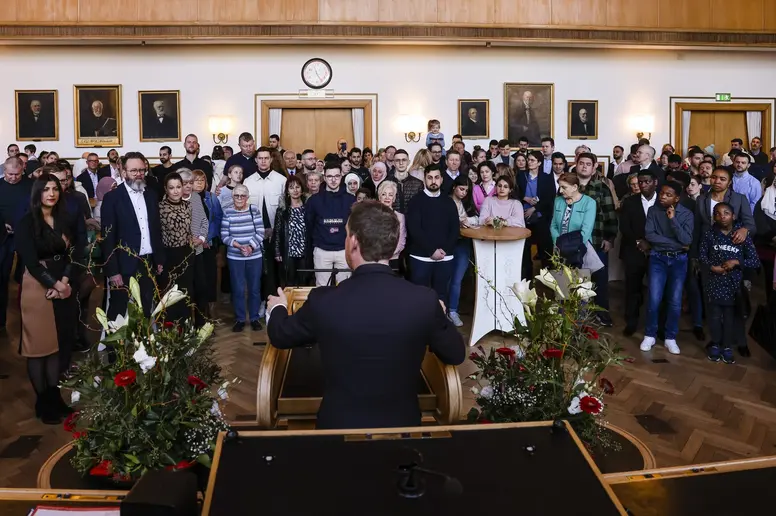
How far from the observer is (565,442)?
5.93 feet

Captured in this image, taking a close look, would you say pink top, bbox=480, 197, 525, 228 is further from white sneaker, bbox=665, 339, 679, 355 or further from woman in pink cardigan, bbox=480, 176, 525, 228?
white sneaker, bbox=665, 339, 679, 355

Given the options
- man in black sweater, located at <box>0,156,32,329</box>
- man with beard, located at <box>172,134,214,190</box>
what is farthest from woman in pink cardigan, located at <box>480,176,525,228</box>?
man in black sweater, located at <box>0,156,32,329</box>

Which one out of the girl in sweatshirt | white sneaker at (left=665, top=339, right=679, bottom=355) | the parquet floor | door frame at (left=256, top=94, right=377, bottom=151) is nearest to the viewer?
the parquet floor

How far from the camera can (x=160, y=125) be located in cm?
1288

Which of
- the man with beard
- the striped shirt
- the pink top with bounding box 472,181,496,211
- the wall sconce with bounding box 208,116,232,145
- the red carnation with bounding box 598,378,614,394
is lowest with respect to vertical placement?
the red carnation with bounding box 598,378,614,394

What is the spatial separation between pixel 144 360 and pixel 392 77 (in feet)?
36.4

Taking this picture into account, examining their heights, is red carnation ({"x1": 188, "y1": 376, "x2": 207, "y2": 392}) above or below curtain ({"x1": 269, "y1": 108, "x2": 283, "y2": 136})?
below

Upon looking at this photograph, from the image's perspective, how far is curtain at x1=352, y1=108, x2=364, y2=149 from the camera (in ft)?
43.5

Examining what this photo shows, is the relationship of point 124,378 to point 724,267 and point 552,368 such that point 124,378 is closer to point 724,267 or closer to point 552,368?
point 552,368

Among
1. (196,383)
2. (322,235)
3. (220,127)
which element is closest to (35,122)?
(220,127)

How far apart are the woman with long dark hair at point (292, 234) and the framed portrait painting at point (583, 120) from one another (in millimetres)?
7484

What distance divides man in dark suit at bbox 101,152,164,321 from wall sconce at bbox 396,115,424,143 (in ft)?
25.6

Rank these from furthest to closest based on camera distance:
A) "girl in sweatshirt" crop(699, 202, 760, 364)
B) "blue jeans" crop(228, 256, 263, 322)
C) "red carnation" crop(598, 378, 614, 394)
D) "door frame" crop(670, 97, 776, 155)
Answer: "door frame" crop(670, 97, 776, 155) → "blue jeans" crop(228, 256, 263, 322) → "girl in sweatshirt" crop(699, 202, 760, 364) → "red carnation" crop(598, 378, 614, 394)

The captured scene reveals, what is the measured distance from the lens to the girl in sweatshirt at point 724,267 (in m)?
6.22
